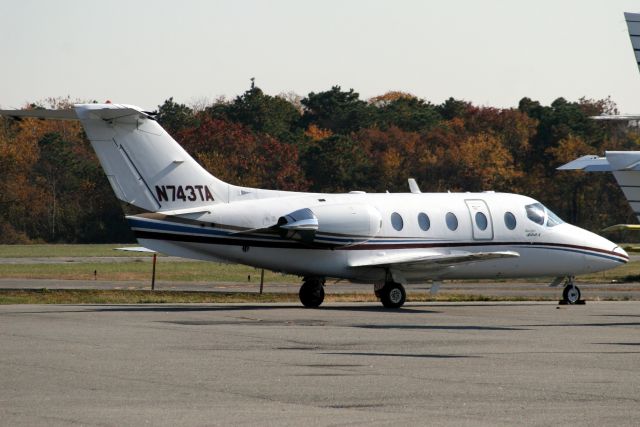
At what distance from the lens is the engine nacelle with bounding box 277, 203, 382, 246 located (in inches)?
1215

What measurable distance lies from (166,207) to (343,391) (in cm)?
1557

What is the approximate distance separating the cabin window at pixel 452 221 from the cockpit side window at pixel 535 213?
2327 millimetres

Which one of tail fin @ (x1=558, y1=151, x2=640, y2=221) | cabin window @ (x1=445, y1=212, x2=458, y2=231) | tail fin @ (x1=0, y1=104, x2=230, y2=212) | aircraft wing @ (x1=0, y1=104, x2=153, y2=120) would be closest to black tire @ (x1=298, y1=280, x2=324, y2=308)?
cabin window @ (x1=445, y1=212, x2=458, y2=231)

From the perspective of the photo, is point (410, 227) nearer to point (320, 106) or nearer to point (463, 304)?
point (463, 304)

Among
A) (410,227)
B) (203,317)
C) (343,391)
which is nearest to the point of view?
(343,391)

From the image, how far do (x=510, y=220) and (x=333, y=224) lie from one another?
17.1 feet

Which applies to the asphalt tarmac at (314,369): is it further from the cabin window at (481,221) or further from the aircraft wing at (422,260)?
the cabin window at (481,221)

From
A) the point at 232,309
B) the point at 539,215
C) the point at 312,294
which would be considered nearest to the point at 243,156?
the point at 539,215

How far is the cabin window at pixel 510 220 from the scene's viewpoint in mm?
33906

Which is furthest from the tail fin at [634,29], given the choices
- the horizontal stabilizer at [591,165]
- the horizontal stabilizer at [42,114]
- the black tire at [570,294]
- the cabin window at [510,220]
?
the black tire at [570,294]

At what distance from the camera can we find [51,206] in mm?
98688

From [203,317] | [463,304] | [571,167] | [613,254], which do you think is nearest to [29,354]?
[203,317]

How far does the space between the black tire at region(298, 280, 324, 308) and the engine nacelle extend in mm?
1579

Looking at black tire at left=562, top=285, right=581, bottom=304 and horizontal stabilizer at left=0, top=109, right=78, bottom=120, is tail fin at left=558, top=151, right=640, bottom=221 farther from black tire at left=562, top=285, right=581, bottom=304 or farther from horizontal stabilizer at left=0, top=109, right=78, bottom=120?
horizontal stabilizer at left=0, top=109, right=78, bottom=120
